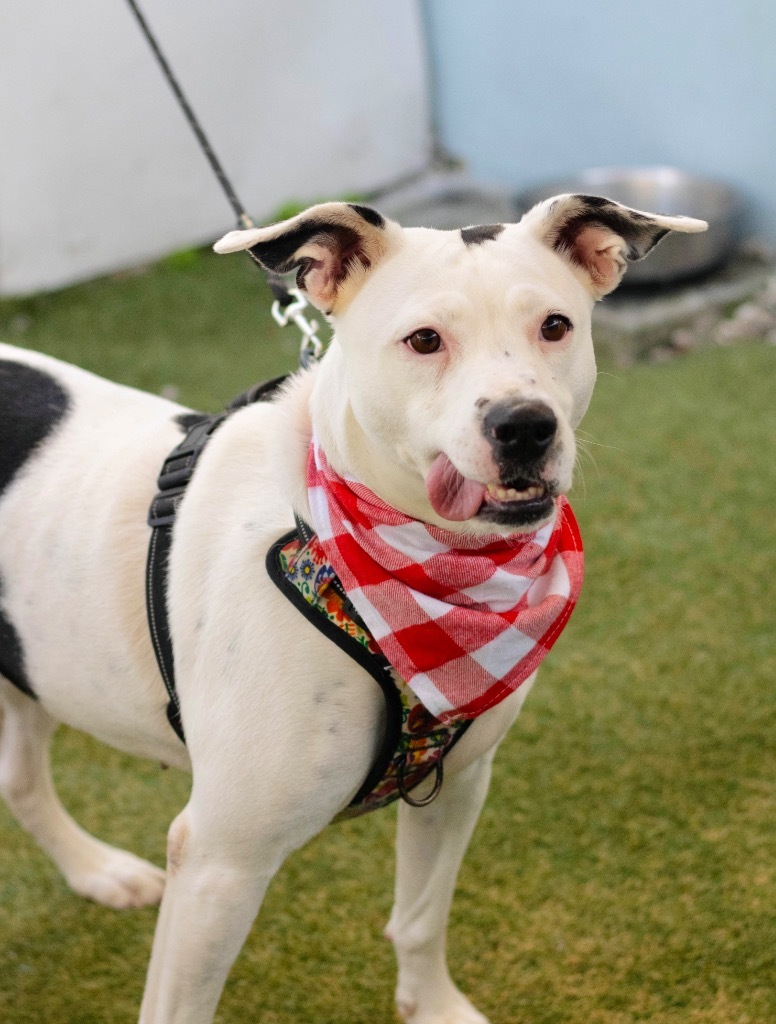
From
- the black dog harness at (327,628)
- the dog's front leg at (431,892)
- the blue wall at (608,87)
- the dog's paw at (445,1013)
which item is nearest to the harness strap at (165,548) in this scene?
the black dog harness at (327,628)

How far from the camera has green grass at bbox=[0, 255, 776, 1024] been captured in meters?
2.23

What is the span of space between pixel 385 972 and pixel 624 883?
0.57 meters

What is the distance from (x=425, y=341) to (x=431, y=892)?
1089mm

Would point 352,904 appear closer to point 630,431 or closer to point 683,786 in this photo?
point 683,786

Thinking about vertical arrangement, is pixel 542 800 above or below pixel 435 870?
Result: below

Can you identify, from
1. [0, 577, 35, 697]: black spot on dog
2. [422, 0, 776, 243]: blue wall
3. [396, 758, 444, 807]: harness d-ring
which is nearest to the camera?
[396, 758, 444, 807]: harness d-ring

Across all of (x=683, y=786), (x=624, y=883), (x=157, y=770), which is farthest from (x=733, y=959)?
(x=157, y=770)

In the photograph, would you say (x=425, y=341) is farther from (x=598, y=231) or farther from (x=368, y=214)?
(x=598, y=231)

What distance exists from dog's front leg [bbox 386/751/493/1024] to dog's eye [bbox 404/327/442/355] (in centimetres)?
78

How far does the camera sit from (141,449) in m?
1.94

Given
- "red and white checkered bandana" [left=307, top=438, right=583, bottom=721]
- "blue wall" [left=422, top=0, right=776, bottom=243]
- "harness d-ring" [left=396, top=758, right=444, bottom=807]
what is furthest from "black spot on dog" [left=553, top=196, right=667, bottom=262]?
"blue wall" [left=422, top=0, right=776, bottom=243]

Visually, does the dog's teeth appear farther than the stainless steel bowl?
No

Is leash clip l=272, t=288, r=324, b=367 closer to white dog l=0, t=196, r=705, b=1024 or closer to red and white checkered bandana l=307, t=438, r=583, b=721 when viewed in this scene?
white dog l=0, t=196, r=705, b=1024

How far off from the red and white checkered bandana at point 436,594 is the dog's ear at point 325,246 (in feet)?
0.79
